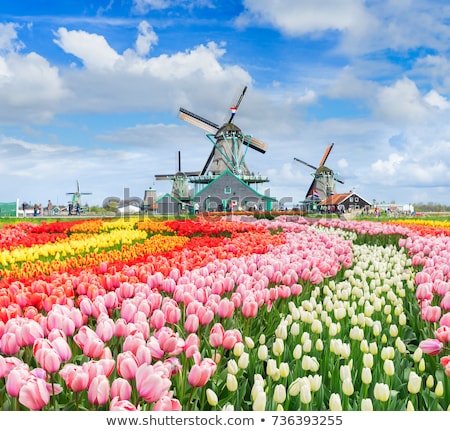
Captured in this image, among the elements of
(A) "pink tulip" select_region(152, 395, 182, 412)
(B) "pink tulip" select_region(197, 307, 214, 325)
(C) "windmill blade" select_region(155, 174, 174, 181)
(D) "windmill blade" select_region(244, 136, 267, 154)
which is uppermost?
(D) "windmill blade" select_region(244, 136, 267, 154)

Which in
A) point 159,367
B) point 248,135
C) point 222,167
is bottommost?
point 159,367

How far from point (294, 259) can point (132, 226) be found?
461 inches

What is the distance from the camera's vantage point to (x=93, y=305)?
3.67 m

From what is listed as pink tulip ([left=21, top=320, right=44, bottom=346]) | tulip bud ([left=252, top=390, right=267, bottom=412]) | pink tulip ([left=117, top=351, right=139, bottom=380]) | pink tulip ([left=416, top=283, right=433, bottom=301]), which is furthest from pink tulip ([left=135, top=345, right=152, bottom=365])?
pink tulip ([left=416, top=283, right=433, bottom=301])

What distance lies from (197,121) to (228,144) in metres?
5.26

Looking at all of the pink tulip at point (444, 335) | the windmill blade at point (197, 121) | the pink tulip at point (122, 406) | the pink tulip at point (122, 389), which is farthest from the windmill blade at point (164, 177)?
the pink tulip at point (122, 406)

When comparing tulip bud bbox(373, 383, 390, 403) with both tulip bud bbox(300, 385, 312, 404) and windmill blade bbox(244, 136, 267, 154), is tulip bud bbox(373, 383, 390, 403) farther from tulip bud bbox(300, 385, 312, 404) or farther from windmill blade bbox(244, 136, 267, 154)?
windmill blade bbox(244, 136, 267, 154)

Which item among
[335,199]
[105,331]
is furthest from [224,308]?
[335,199]

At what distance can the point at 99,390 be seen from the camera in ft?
7.39

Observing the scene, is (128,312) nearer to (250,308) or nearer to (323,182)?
(250,308)

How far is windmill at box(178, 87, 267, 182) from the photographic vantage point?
5200cm

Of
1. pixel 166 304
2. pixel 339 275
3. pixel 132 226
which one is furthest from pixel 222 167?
pixel 166 304

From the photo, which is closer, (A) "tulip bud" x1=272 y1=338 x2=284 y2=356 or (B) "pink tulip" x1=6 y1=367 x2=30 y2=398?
(B) "pink tulip" x1=6 y1=367 x2=30 y2=398
